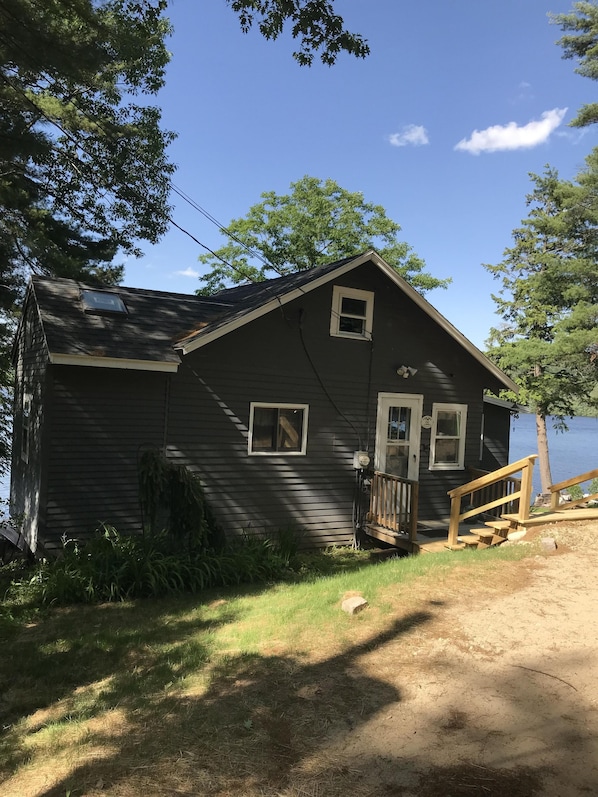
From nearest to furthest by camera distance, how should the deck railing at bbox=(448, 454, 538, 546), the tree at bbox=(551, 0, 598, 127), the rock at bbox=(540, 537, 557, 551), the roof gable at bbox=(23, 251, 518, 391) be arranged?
the rock at bbox=(540, 537, 557, 551)
the roof gable at bbox=(23, 251, 518, 391)
the deck railing at bbox=(448, 454, 538, 546)
the tree at bbox=(551, 0, 598, 127)

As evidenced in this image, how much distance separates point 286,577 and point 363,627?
333 centimetres

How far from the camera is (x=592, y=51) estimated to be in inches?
678

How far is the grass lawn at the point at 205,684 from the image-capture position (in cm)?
315

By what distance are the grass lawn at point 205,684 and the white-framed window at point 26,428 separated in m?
3.43

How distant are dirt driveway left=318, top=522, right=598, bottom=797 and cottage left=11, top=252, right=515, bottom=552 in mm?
4446

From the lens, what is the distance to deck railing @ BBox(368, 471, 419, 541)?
9438 millimetres

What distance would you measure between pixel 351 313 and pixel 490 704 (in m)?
7.94

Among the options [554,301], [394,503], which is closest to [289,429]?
[394,503]

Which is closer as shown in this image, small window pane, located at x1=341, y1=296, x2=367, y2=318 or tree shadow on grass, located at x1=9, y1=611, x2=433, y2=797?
tree shadow on grass, located at x1=9, y1=611, x2=433, y2=797

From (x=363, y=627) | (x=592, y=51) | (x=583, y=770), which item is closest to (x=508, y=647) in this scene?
(x=363, y=627)

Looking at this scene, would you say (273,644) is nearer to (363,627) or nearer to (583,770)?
(363,627)

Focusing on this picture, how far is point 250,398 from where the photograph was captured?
9664 mm

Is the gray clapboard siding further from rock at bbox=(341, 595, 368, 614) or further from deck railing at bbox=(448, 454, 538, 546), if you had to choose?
deck railing at bbox=(448, 454, 538, 546)

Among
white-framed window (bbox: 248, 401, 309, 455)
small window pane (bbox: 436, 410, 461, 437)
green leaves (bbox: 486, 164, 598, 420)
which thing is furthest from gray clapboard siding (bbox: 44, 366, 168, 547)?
green leaves (bbox: 486, 164, 598, 420)
